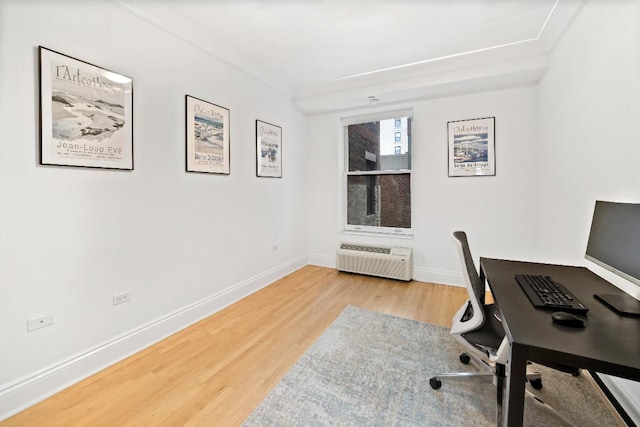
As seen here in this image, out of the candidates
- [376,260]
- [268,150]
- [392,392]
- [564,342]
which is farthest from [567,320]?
[268,150]

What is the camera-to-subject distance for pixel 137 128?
7.26 feet

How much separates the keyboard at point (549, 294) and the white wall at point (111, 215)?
2.68 m

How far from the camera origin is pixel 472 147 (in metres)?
3.60

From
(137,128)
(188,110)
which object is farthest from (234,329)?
(188,110)

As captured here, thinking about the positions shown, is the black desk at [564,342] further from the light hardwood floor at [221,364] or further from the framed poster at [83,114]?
the framed poster at [83,114]

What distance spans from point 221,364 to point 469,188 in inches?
137

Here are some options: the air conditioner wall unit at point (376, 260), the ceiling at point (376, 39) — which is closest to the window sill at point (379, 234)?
the air conditioner wall unit at point (376, 260)

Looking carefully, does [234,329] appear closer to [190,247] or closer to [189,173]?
[190,247]

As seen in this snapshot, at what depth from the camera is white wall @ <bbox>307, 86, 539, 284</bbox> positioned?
3369mm

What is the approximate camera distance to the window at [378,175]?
13.8 ft

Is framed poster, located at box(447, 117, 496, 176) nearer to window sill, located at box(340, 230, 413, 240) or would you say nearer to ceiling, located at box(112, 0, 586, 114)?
ceiling, located at box(112, 0, 586, 114)

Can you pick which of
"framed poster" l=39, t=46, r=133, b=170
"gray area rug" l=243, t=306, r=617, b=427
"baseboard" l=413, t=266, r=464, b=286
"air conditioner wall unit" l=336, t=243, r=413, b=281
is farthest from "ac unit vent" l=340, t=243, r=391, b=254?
"framed poster" l=39, t=46, r=133, b=170

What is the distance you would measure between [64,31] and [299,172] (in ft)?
10.1

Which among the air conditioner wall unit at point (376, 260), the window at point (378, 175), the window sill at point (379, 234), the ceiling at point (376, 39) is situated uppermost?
the ceiling at point (376, 39)
